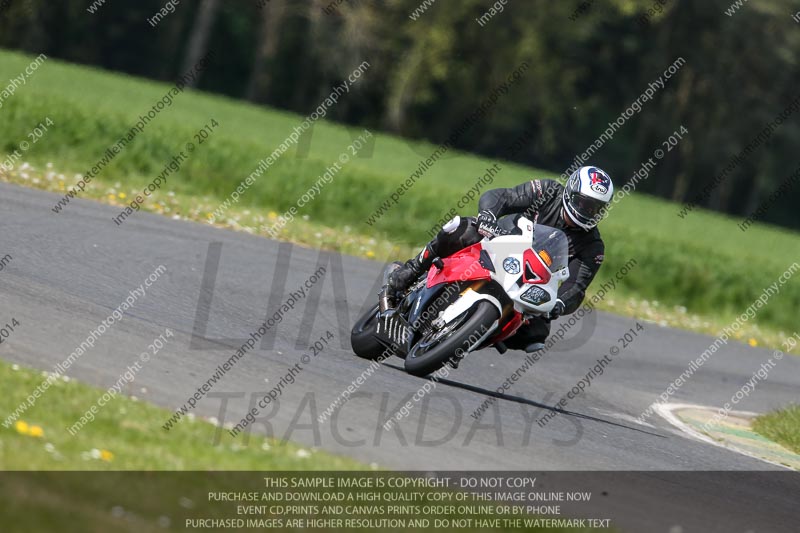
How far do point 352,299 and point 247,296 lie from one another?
6.13 feet

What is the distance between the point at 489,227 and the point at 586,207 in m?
0.90

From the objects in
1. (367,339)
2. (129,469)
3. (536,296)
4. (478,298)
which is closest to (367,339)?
(367,339)

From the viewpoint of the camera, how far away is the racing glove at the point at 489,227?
971 cm

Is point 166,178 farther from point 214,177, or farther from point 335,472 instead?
point 335,472

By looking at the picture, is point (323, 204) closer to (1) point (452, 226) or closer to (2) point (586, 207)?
(2) point (586, 207)

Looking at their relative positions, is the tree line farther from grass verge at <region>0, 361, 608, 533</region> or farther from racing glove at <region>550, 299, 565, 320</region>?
grass verge at <region>0, 361, 608, 533</region>

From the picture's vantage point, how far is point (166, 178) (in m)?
21.4

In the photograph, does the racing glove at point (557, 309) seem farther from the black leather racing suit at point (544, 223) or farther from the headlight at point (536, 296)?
the headlight at point (536, 296)

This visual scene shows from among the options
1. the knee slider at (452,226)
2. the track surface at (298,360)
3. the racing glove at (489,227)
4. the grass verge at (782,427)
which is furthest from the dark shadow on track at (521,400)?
the grass verge at (782,427)

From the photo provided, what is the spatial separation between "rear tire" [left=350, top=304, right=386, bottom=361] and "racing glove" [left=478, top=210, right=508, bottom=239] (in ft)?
3.84

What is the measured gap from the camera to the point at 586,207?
10.1m

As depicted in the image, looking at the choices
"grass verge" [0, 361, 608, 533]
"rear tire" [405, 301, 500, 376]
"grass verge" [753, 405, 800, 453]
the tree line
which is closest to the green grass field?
"grass verge" [753, 405, 800, 453]

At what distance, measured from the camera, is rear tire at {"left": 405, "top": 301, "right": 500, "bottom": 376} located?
30.8ft

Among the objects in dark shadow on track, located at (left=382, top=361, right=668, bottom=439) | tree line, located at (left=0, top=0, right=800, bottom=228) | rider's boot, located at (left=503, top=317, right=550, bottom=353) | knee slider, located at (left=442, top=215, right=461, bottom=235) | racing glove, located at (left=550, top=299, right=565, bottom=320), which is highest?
knee slider, located at (left=442, top=215, right=461, bottom=235)
